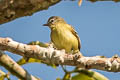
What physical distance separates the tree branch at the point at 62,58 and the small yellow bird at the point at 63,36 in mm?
2365

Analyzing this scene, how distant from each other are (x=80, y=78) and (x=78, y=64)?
0.84 ft

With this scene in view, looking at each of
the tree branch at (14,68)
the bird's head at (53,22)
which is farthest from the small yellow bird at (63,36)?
the tree branch at (14,68)

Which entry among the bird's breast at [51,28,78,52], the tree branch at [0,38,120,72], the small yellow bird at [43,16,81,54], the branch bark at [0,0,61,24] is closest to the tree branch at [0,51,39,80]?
the tree branch at [0,38,120,72]

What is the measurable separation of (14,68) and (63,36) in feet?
9.69

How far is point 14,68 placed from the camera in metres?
2.69

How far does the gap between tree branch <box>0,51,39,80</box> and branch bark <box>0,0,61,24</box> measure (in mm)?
322

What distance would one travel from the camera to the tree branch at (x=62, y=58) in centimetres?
264

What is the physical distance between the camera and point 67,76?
288 cm

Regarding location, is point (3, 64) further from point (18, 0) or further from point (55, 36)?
point (55, 36)

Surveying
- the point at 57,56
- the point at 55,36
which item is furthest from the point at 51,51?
the point at 55,36

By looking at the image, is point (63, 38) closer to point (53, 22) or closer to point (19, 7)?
point (53, 22)

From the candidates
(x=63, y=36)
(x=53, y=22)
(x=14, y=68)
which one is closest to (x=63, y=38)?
(x=63, y=36)

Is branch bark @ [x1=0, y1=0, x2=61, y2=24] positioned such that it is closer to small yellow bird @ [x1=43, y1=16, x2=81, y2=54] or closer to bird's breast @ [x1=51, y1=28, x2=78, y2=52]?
small yellow bird @ [x1=43, y1=16, x2=81, y2=54]

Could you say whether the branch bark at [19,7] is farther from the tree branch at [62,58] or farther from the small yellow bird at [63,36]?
the small yellow bird at [63,36]
